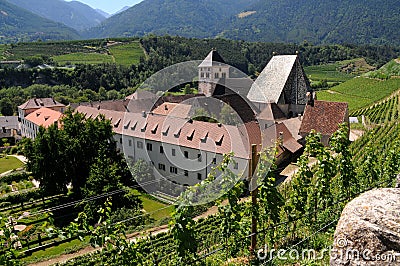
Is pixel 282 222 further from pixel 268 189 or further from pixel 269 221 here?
pixel 268 189

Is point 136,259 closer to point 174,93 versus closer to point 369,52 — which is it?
point 174,93

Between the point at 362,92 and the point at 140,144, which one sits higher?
the point at 362,92

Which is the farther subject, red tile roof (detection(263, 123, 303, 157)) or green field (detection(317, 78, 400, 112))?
green field (detection(317, 78, 400, 112))

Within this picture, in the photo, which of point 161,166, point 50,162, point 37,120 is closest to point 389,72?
point 161,166

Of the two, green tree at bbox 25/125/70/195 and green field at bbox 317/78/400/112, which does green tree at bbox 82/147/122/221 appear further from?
green field at bbox 317/78/400/112

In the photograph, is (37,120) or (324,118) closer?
(324,118)

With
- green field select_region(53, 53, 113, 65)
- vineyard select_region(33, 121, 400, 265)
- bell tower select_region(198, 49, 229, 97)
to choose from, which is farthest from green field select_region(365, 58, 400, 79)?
green field select_region(53, 53, 113, 65)
